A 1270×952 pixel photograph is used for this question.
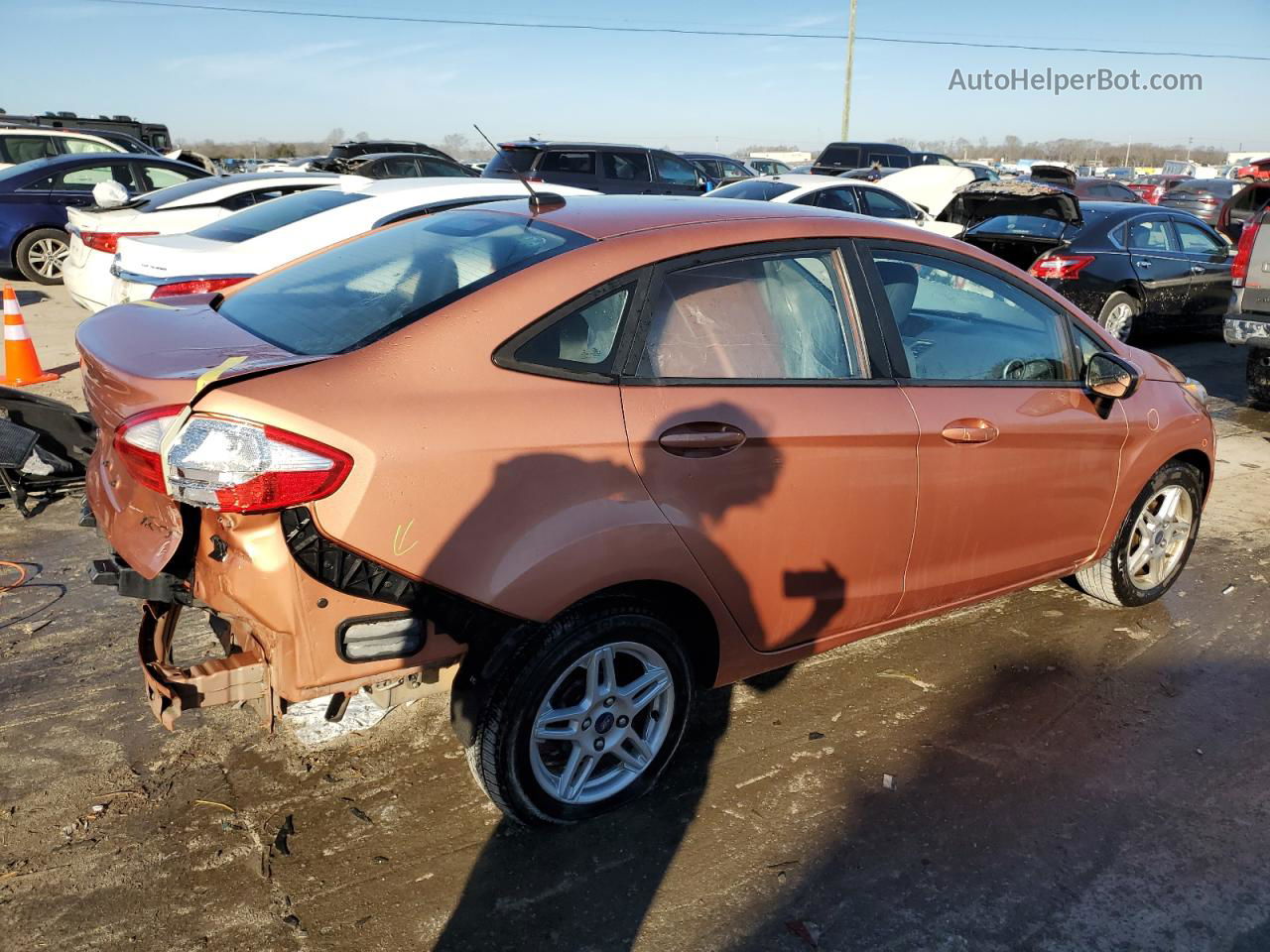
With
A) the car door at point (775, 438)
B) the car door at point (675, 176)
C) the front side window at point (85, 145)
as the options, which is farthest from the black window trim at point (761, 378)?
the front side window at point (85, 145)

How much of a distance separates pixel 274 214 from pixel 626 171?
9598 millimetres

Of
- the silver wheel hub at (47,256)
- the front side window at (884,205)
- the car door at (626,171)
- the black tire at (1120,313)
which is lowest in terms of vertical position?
the black tire at (1120,313)

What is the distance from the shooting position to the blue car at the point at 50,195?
13.1 metres

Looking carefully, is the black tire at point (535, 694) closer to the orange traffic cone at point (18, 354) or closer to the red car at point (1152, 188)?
the orange traffic cone at point (18, 354)

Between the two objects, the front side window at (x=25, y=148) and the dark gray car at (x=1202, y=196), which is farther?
the dark gray car at (x=1202, y=196)

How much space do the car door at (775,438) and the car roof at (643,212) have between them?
170 millimetres

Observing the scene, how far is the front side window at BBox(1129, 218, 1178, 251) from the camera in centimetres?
1063

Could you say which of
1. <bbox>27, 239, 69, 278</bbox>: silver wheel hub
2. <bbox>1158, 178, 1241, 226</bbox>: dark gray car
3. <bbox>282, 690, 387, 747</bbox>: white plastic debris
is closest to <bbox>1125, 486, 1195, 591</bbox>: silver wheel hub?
<bbox>282, 690, 387, 747</bbox>: white plastic debris

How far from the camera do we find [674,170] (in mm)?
16984

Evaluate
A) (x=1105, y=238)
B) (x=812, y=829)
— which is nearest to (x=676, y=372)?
(x=812, y=829)

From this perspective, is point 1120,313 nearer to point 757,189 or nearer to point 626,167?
point 757,189

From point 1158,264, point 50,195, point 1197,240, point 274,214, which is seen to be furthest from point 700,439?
point 50,195

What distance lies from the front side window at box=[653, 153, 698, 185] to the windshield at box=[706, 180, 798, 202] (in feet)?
9.59

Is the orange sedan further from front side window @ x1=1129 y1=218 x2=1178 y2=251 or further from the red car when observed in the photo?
the red car
